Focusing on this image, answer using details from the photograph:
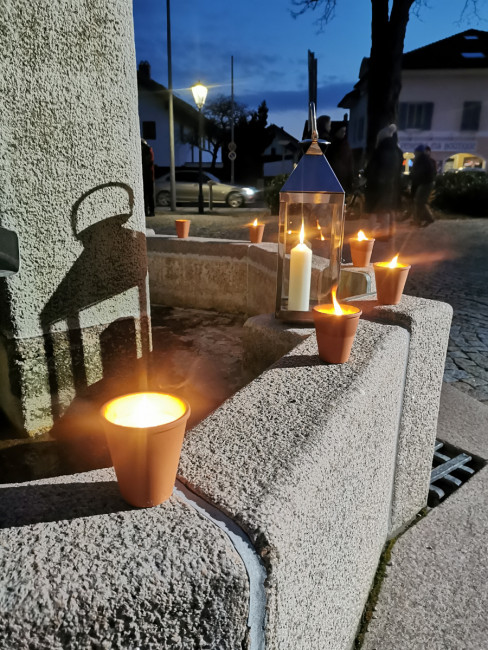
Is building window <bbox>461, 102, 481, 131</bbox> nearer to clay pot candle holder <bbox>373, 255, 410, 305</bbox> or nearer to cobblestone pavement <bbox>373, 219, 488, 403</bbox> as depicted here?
Answer: cobblestone pavement <bbox>373, 219, 488, 403</bbox>

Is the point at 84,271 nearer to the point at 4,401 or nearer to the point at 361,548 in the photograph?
the point at 4,401

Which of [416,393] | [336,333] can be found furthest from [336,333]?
[416,393]

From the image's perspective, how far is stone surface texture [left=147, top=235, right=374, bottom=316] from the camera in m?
4.33

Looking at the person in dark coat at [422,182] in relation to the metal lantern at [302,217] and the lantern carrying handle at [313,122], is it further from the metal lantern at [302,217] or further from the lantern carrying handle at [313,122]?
the lantern carrying handle at [313,122]

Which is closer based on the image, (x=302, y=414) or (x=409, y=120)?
(x=302, y=414)

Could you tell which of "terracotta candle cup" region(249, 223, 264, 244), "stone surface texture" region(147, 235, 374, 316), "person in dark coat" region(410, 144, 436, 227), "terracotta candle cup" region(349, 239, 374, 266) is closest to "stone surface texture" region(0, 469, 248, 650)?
"terracotta candle cup" region(349, 239, 374, 266)

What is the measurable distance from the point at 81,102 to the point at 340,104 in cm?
3956

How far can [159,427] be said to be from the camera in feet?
2.85

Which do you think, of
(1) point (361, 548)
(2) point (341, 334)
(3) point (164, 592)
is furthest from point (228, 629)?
(2) point (341, 334)

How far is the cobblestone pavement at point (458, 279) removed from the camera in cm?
379

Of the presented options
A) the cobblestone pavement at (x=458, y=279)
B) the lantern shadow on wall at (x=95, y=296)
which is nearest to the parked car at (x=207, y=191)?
the cobblestone pavement at (x=458, y=279)

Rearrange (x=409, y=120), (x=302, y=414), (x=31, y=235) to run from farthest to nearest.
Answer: (x=409, y=120)
(x=31, y=235)
(x=302, y=414)

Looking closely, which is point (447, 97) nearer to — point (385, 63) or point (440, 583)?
point (385, 63)

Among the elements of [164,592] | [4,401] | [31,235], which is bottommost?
[4,401]
